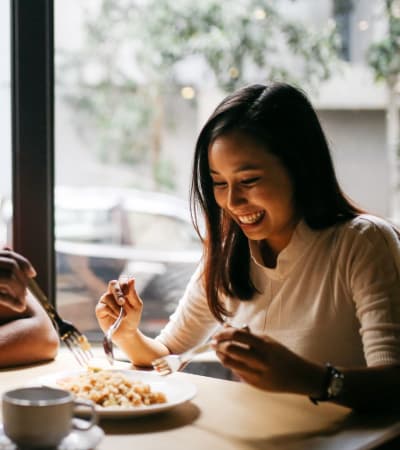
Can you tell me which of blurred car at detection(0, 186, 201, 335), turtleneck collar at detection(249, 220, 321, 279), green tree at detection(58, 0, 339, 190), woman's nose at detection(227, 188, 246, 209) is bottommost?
blurred car at detection(0, 186, 201, 335)

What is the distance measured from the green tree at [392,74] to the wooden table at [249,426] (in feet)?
4.87

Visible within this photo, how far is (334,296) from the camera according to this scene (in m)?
1.65

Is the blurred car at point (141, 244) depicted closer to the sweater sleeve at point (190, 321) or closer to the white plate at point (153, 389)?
the sweater sleeve at point (190, 321)

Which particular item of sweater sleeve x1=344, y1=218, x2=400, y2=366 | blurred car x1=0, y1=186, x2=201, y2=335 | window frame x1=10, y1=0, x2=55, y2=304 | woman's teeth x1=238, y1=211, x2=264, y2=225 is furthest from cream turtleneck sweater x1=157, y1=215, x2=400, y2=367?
blurred car x1=0, y1=186, x2=201, y2=335

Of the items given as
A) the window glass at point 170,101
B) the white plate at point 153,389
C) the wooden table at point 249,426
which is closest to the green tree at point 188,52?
the window glass at point 170,101

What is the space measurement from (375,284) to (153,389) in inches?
18.8

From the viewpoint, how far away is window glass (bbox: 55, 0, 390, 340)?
2.68 m

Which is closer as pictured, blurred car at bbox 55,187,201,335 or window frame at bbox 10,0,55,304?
window frame at bbox 10,0,55,304

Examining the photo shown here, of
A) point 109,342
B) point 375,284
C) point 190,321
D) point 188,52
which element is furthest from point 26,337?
point 188,52

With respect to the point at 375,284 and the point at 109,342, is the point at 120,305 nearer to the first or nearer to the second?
the point at 109,342

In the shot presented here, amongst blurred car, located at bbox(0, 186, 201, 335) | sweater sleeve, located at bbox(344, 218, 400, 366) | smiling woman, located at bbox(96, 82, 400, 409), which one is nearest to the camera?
sweater sleeve, located at bbox(344, 218, 400, 366)

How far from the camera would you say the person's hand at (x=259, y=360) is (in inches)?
51.2

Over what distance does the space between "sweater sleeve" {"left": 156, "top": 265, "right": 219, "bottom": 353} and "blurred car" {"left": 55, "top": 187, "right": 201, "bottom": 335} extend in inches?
31.3

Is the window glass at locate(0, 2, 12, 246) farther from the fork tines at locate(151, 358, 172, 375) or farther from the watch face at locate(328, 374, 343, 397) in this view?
the watch face at locate(328, 374, 343, 397)
